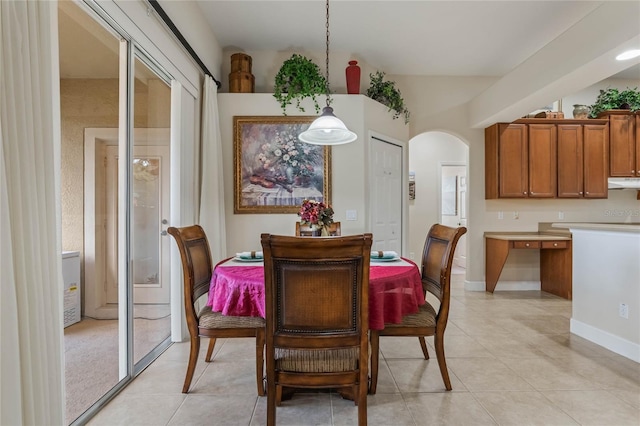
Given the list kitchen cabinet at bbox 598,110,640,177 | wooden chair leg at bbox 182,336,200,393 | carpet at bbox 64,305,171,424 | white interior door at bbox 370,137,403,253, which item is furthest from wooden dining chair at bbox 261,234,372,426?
kitchen cabinet at bbox 598,110,640,177

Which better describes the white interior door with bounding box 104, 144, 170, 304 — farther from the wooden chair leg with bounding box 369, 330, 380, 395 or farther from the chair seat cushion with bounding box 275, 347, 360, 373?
the wooden chair leg with bounding box 369, 330, 380, 395

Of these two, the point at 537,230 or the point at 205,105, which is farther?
the point at 537,230

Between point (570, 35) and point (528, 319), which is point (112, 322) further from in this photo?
point (570, 35)

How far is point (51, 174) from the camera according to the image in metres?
1.27

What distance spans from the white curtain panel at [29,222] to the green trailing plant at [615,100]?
6.02 meters

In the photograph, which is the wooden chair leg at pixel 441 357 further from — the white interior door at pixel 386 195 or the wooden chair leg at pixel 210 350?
the white interior door at pixel 386 195

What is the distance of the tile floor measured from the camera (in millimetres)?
1828

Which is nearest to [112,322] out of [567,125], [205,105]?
[205,105]

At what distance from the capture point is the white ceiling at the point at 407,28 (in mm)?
3230

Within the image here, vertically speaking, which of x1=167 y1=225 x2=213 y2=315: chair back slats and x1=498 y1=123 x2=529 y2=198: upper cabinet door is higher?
x1=498 y1=123 x2=529 y2=198: upper cabinet door

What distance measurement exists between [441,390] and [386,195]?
252 centimetres

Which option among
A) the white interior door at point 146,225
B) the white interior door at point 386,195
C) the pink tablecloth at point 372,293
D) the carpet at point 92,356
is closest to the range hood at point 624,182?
the white interior door at point 386,195

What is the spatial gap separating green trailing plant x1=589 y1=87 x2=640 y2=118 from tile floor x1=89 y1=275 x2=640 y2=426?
3.45 m

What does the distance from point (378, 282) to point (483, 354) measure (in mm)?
1573
